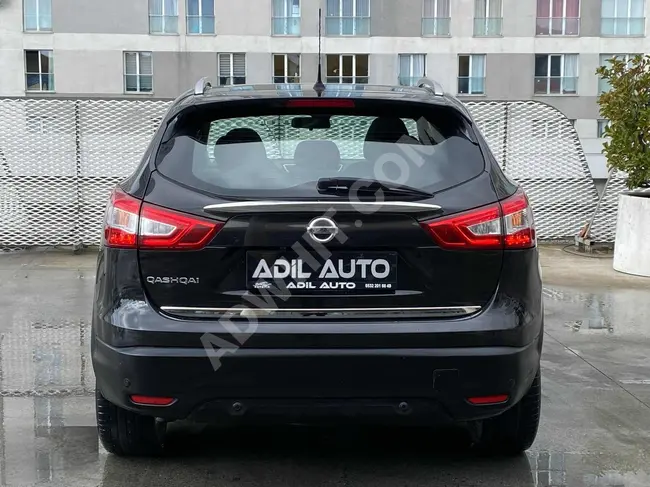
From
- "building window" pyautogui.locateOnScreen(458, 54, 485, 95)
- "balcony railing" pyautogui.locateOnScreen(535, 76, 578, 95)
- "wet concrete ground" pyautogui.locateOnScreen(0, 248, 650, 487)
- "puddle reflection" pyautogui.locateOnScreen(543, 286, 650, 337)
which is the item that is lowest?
"puddle reflection" pyautogui.locateOnScreen(543, 286, 650, 337)

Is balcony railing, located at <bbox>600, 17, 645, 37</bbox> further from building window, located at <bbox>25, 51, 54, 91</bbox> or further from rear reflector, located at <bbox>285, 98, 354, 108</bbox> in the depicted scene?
rear reflector, located at <bbox>285, 98, 354, 108</bbox>

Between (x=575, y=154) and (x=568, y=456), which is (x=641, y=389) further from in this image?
(x=575, y=154)

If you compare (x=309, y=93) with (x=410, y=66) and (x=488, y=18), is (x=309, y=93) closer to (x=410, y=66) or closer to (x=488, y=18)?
(x=410, y=66)

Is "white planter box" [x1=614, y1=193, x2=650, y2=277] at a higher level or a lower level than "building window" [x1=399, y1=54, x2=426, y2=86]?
lower

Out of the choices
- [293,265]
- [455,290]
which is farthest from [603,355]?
[293,265]

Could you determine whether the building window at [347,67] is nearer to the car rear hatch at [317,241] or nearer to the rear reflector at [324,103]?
the rear reflector at [324,103]

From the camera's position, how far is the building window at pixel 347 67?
4006 centimetres

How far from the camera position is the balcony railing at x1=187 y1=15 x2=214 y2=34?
3950 centimetres

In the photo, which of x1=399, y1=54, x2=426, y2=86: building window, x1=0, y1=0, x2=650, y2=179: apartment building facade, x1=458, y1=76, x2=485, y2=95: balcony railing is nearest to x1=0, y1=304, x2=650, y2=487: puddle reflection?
x1=0, y1=0, x2=650, y2=179: apartment building facade

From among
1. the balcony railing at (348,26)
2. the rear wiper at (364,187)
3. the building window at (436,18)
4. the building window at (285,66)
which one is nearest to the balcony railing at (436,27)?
the building window at (436,18)

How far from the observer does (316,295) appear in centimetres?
322

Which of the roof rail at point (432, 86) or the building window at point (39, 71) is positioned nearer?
the roof rail at point (432, 86)

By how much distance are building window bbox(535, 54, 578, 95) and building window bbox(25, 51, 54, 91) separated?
22.5 m

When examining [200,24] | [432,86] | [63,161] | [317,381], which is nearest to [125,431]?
[317,381]
